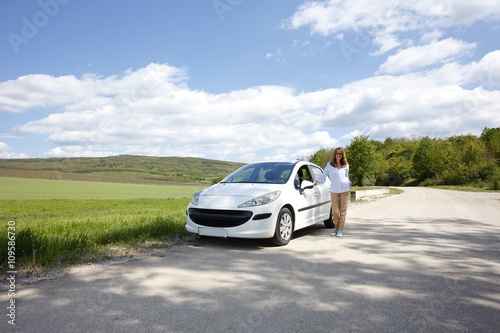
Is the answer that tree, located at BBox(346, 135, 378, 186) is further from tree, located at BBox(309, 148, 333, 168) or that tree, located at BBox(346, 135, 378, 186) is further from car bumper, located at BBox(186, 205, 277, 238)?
car bumper, located at BBox(186, 205, 277, 238)

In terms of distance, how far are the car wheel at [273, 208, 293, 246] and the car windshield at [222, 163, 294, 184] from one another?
2.56ft

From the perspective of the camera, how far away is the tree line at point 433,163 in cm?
4688

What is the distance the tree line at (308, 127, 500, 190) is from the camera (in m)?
46.9

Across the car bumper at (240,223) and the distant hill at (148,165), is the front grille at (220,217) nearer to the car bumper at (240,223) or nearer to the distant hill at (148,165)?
the car bumper at (240,223)

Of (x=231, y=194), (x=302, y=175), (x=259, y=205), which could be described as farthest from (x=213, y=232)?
(x=302, y=175)

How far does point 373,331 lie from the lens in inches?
113

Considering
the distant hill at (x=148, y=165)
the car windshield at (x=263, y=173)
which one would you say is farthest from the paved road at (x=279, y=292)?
the distant hill at (x=148, y=165)

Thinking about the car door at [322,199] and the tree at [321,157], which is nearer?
the car door at [322,199]

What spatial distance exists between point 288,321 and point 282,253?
2778mm

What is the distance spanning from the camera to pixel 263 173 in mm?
7453

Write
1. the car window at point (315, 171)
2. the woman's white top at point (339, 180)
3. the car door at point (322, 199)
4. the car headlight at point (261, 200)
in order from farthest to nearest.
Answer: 1. the car window at point (315, 171)
2. the car door at point (322, 199)
3. the woman's white top at point (339, 180)
4. the car headlight at point (261, 200)

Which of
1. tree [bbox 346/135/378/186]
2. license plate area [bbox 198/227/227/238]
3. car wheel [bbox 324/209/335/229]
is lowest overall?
car wheel [bbox 324/209/335/229]

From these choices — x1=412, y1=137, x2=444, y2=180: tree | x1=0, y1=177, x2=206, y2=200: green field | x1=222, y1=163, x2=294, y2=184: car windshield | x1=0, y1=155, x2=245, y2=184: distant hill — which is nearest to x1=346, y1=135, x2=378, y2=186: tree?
x1=0, y1=177, x2=206, y2=200: green field

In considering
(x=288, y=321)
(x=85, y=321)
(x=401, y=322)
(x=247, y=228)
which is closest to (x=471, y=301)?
(x=401, y=322)
